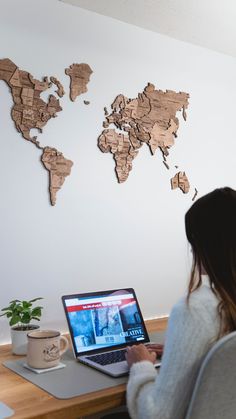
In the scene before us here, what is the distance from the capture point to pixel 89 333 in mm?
1562

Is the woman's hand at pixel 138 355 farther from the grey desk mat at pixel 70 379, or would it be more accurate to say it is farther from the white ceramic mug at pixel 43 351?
the white ceramic mug at pixel 43 351

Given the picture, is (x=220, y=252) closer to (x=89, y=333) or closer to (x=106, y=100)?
(x=89, y=333)

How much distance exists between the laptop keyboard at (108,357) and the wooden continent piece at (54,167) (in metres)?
0.72

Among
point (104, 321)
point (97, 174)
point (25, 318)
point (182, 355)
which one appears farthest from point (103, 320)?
point (97, 174)

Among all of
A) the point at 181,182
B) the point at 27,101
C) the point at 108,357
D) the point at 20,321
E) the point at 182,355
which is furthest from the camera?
the point at 181,182

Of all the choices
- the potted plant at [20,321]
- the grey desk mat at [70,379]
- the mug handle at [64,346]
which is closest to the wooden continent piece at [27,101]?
the potted plant at [20,321]

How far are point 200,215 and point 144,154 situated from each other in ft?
3.77

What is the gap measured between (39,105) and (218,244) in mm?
1134

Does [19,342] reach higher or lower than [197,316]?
lower

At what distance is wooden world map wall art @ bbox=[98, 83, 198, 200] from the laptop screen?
26.7 inches

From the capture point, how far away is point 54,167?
1.92 meters

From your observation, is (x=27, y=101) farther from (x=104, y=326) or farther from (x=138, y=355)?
(x=138, y=355)

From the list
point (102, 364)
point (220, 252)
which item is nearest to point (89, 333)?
point (102, 364)

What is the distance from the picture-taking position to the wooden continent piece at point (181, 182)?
7.77 ft
